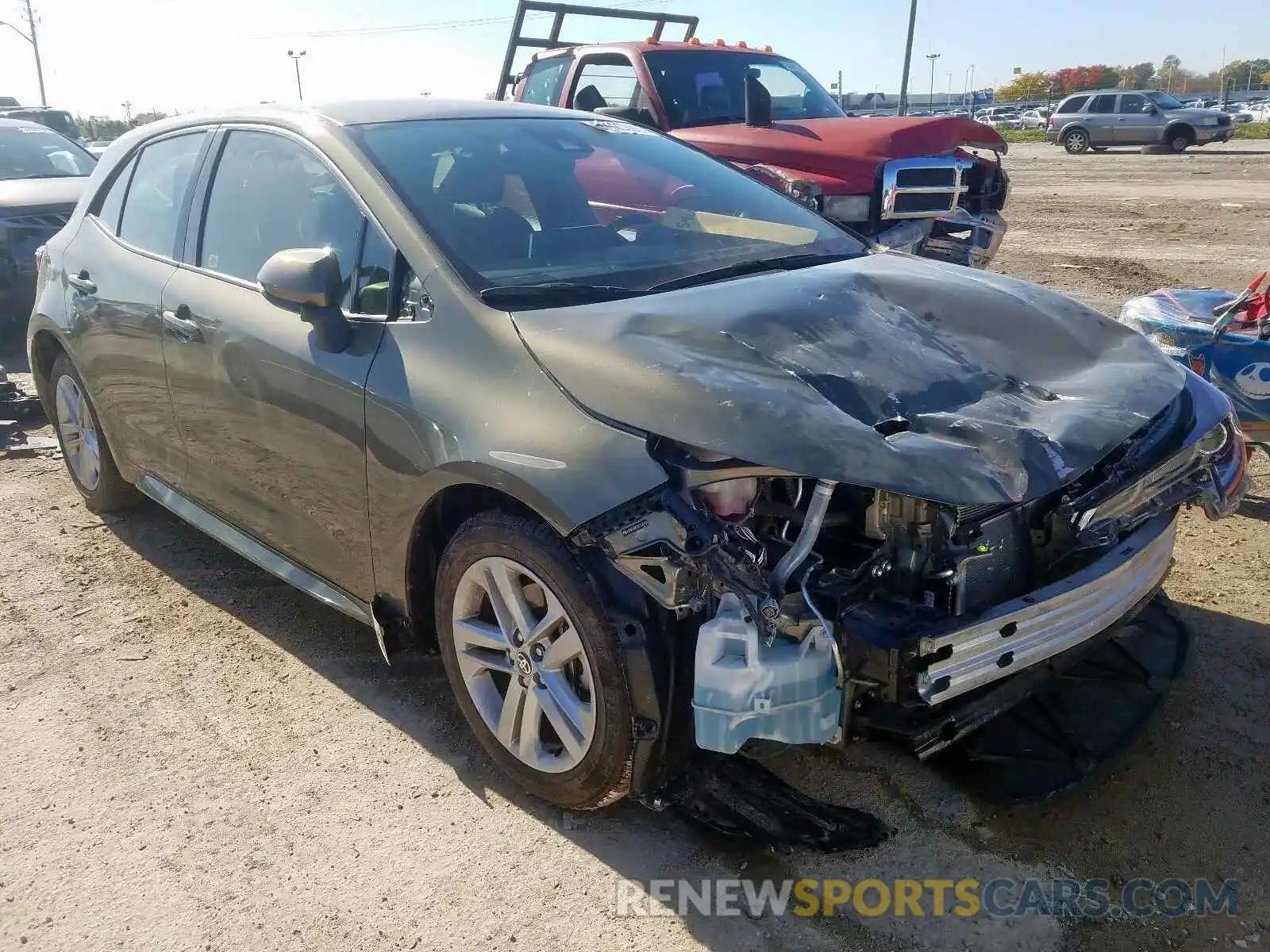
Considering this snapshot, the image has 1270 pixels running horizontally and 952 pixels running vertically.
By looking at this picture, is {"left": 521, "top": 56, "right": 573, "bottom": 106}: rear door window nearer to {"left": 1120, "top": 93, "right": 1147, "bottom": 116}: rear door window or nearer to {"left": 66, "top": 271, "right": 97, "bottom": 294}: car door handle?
{"left": 66, "top": 271, "right": 97, "bottom": 294}: car door handle

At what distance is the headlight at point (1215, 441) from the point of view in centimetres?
316

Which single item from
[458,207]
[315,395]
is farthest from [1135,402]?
[315,395]

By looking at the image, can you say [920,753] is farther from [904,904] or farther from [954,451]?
[954,451]

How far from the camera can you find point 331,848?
110 inches

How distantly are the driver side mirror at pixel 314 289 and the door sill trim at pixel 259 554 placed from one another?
81 centimetres

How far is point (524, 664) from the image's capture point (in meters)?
2.83

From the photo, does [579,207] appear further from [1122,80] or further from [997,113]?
[1122,80]

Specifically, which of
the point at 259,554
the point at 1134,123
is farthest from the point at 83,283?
the point at 1134,123

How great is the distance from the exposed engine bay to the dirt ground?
17.2 inches

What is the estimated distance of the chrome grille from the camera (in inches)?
289

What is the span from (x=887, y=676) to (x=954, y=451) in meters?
0.52

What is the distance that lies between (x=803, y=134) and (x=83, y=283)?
5.05 metres

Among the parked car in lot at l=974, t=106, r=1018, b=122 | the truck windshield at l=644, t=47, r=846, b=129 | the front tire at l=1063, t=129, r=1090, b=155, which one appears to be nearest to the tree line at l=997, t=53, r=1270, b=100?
the parked car in lot at l=974, t=106, r=1018, b=122

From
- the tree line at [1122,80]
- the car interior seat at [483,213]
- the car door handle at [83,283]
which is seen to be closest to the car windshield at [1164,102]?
the car interior seat at [483,213]
